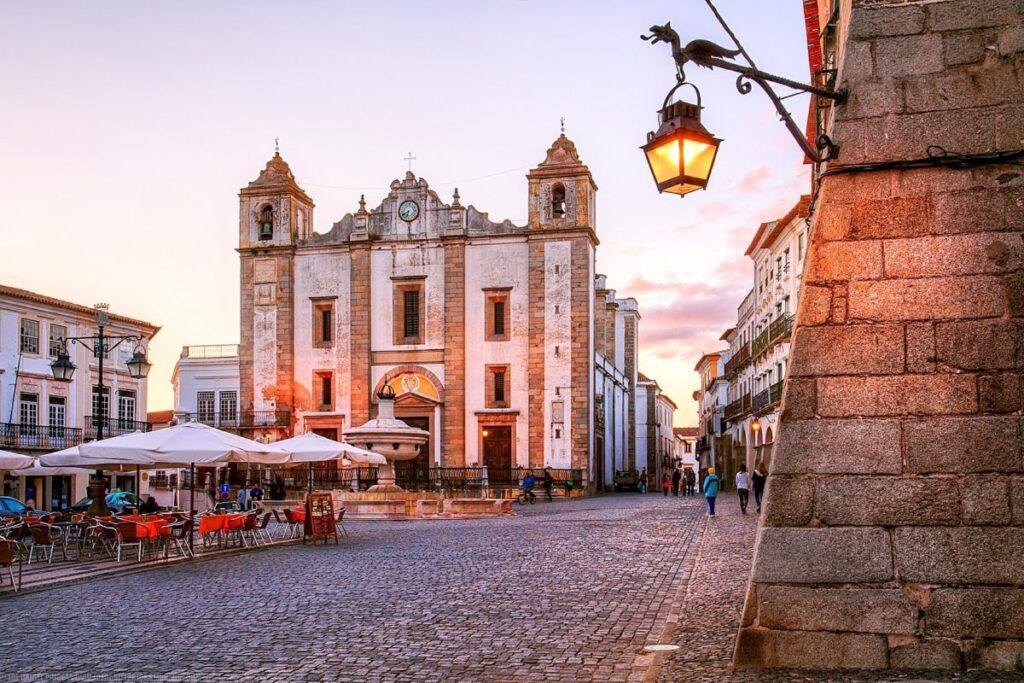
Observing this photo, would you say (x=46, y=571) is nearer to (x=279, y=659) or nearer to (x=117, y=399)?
(x=279, y=659)

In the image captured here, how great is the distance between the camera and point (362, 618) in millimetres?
9547

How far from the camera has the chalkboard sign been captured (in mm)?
A: 19156

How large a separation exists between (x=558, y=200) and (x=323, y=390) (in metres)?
13.0

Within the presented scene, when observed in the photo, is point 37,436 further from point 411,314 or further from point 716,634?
point 716,634

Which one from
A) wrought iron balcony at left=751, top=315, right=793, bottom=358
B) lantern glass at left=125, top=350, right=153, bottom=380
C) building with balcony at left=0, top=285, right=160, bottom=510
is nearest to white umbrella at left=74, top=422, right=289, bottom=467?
lantern glass at left=125, top=350, right=153, bottom=380

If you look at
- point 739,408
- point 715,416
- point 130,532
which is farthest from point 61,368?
point 715,416

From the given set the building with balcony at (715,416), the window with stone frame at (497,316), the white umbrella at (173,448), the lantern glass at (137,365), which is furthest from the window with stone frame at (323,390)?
the white umbrella at (173,448)

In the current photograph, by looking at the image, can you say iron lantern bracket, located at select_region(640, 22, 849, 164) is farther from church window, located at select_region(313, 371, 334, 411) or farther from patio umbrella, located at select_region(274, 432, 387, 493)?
church window, located at select_region(313, 371, 334, 411)

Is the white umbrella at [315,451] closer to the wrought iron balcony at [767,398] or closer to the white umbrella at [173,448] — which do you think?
the white umbrella at [173,448]

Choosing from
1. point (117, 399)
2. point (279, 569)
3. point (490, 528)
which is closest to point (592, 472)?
point (117, 399)

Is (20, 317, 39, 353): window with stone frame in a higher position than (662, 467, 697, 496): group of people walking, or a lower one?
higher

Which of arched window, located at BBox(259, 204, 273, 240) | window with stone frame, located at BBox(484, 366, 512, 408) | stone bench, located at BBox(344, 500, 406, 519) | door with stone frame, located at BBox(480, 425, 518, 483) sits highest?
arched window, located at BBox(259, 204, 273, 240)

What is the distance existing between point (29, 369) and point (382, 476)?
2125 centimetres

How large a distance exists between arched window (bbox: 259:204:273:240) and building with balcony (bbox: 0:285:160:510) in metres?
8.16
